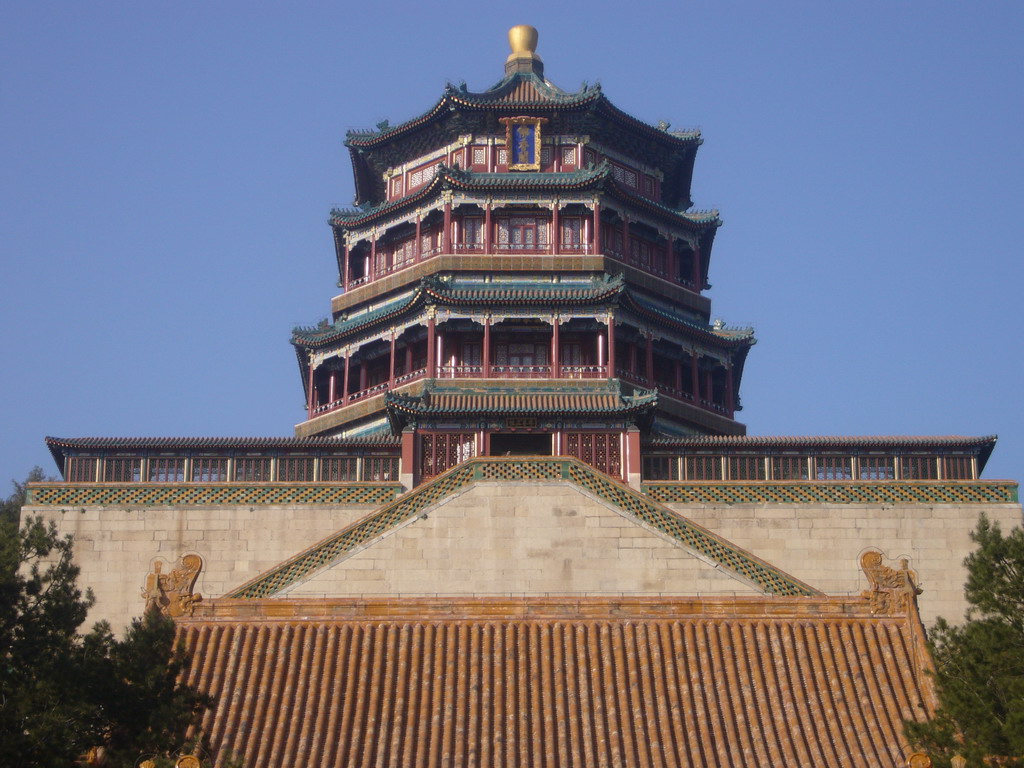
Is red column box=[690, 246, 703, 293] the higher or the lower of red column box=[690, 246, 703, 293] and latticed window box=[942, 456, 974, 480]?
the higher

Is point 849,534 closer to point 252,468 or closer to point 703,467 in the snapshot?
point 703,467

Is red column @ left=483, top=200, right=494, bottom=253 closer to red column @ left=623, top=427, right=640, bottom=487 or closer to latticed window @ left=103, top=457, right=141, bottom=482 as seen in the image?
red column @ left=623, top=427, right=640, bottom=487

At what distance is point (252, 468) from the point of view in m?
48.0

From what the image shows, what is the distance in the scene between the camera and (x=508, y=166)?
54.3m

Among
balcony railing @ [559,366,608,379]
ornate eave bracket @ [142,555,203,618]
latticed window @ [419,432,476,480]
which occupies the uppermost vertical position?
balcony railing @ [559,366,608,379]

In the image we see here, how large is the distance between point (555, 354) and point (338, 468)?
6.80 metres

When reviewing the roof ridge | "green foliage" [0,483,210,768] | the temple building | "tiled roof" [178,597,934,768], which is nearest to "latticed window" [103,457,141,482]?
the temple building

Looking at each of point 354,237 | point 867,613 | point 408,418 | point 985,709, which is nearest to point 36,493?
point 408,418

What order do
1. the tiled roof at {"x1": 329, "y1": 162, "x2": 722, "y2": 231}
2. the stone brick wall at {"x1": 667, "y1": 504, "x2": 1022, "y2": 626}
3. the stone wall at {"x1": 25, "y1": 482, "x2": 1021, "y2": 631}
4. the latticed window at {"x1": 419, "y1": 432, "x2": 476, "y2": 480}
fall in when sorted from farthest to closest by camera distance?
the tiled roof at {"x1": 329, "y1": 162, "x2": 722, "y2": 231}, the latticed window at {"x1": 419, "y1": 432, "x2": 476, "y2": 480}, the stone brick wall at {"x1": 667, "y1": 504, "x2": 1022, "y2": 626}, the stone wall at {"x1": 25, "y1": 482, "x2": 1021, "y2": 631}

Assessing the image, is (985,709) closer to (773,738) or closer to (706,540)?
(773,738)

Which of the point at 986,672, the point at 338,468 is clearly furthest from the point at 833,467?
the point at 986,672

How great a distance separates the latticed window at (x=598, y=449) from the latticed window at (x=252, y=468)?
7.95 m

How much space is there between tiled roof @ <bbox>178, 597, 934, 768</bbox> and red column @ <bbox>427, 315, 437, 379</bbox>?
21.1 metres

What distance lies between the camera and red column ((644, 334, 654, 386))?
51406 mm
